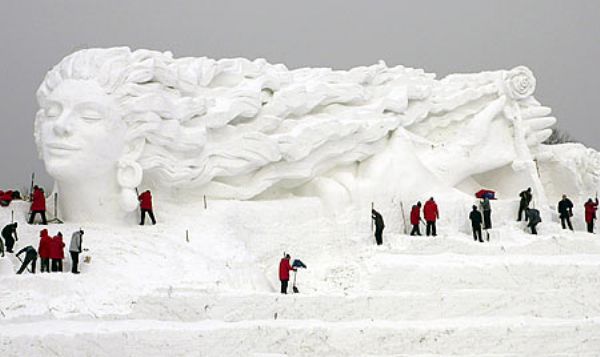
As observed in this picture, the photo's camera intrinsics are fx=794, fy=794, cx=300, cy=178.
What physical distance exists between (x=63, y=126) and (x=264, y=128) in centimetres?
361

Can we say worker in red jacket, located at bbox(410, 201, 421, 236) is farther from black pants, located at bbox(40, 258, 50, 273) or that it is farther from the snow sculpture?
black pants, located at bbox(40, 258, 50, 273)

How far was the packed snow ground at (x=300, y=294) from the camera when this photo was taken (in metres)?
9.17

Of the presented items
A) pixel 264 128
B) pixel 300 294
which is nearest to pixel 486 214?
pixel 264 128

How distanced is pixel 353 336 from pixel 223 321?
5.24 ft

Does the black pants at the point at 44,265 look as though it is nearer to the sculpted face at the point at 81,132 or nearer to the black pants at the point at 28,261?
the black pants at the point at 28,261

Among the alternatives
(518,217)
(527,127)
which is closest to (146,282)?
(518,217)

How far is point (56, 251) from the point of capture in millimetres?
10266

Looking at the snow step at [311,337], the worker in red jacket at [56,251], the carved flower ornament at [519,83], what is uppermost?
the carved flower ornament at [519,83]

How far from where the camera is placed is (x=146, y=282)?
10133 mm

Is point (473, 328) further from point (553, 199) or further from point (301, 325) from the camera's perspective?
point (553, 199)

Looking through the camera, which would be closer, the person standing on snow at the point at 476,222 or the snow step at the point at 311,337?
the snow step at the point at 311,337

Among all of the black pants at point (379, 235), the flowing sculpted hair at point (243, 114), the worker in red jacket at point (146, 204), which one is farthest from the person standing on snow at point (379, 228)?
the worker in red jacket at point (146, 204)

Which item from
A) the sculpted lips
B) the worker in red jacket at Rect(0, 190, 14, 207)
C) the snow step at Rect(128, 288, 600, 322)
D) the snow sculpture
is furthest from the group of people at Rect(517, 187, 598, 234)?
the worker in red jacket at Rect(0, 190, 14, 207)

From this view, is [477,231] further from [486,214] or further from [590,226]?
[590,226]
